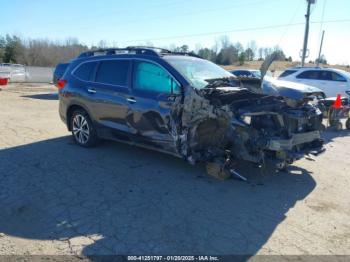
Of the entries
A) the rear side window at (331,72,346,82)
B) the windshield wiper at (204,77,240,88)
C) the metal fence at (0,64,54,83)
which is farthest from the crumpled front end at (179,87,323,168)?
the metal fence at (0,64,54,83)

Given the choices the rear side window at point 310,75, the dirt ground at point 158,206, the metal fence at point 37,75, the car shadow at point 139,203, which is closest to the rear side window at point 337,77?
the rear side window at point 310,75

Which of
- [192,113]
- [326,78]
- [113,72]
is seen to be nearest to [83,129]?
[113,72]

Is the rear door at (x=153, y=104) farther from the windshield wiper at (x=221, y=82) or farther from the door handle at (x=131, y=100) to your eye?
the windshield wiper at (x=221, y=82)

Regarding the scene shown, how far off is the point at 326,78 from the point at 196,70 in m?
11.6

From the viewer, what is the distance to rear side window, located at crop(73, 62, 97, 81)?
707 centimetres

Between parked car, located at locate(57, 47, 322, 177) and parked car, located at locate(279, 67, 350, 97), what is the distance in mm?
10723

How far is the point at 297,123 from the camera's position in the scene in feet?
18.2

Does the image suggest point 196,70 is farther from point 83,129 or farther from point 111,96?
point 83,129

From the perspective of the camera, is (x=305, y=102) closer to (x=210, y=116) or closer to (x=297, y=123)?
(x=297, y=123)

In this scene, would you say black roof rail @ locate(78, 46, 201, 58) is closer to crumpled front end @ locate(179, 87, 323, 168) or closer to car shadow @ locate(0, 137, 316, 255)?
crumpled front end @ locate(179, 87, 323, 168)

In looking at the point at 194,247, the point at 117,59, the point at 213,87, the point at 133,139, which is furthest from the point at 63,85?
the point at 194,247

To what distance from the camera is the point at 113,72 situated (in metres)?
6.64

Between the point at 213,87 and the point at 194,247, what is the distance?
2.67 m

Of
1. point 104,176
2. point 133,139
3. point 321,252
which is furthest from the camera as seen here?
point 133,139
